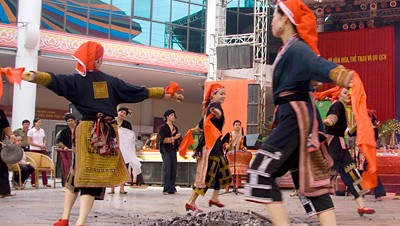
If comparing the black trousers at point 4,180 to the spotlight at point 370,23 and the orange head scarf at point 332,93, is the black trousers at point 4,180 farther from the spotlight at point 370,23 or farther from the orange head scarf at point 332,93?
the spotlight at point 370,23

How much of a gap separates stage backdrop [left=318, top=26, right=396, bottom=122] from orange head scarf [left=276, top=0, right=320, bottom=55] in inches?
903

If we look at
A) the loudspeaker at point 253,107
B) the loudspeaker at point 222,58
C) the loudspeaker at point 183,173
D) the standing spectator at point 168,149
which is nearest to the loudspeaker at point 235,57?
the loudspeaker at point 222,58

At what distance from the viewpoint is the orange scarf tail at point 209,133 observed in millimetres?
7340

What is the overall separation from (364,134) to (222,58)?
70.6 ft

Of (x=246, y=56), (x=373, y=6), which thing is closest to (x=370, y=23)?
(x=373, y=6)

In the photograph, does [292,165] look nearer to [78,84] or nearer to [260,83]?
[78,84]

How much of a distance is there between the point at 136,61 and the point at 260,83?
200 inches

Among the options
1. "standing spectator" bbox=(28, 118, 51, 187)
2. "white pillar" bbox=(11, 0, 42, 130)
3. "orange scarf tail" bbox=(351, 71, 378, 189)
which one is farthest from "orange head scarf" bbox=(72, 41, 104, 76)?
"white pillar" bbox=(11, 0, 42, 130)

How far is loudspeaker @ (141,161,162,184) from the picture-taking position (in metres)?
15.4

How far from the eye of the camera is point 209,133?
24.1 ft

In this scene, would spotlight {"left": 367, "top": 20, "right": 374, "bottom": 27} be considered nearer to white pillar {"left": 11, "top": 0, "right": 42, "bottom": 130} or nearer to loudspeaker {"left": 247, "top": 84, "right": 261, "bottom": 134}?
loudspeaker {"left": 247, "top": 84, "right": 261, "bottom": 134}

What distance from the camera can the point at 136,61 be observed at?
79.2 ft

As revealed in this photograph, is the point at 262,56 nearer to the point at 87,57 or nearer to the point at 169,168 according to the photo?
the point at 169,168

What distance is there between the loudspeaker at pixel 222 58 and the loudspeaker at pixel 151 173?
9620 millimetres
